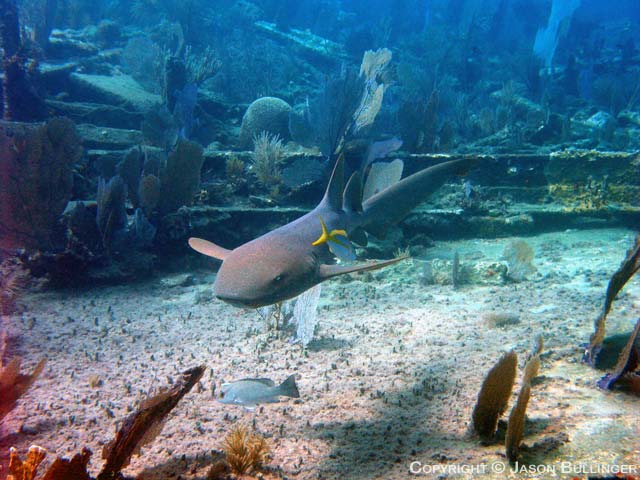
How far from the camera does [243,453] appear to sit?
90.7 inches

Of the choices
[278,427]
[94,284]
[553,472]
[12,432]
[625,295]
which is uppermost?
[625,295]

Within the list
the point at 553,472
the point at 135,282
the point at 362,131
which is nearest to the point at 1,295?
the point at 135,282

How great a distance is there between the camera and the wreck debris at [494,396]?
96.4 inches

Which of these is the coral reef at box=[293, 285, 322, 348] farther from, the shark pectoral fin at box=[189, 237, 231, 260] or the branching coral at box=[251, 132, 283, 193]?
the branching coral at box=[251, 132, 283, 193]

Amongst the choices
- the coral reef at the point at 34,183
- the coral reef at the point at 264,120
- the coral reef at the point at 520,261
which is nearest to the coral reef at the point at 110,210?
the coral reef at the point at 34,183

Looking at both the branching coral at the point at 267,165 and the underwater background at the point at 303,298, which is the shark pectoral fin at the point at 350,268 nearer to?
the underwater background at the point at 303,298

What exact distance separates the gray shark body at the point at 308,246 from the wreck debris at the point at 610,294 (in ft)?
5.48

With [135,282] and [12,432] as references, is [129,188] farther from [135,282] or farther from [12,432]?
[12,432]

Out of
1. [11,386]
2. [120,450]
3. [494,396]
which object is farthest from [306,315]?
[11,386]

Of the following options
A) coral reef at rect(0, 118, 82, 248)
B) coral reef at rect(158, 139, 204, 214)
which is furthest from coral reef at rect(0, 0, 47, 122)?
coral reef at rect(158, 139, 204, 214)

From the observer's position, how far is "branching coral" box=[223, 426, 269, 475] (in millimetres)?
2262

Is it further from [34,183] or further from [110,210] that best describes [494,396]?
[34,183]

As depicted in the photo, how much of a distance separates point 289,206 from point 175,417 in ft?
17.3

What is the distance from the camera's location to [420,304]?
207 inches
